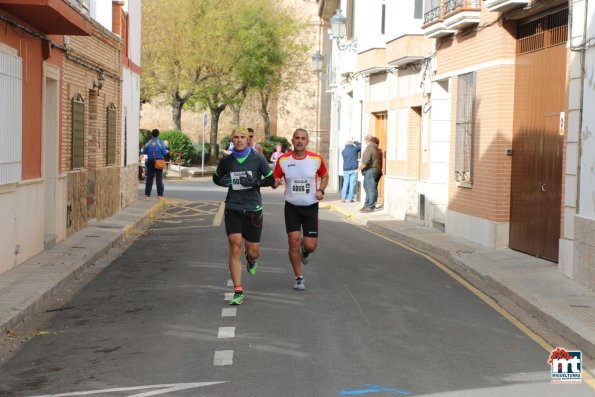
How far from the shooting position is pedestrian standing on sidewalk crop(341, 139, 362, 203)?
29.1m

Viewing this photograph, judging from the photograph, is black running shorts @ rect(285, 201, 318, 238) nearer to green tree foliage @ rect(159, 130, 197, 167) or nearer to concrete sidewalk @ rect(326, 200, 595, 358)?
concrete sidewalk @ rect(326, 200, 595, 358)

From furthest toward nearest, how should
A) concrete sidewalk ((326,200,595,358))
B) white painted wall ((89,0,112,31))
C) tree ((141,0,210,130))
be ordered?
tree ((141,0,210,130)) → white painted wall ((89,0,112,31)) → concrete sidewalk ((326,200,595,358))

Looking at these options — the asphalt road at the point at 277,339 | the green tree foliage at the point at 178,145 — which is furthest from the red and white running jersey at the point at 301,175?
the green tree foliage at the point at 178,145

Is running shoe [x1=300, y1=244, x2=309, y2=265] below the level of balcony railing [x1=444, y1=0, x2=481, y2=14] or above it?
below

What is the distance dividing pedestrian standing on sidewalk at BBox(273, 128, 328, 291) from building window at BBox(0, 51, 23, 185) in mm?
3638

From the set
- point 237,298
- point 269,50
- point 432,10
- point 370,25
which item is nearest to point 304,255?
point 237,298

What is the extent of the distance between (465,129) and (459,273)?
17.9 ft

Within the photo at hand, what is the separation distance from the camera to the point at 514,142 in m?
17.2

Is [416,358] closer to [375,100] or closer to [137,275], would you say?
[137,275]

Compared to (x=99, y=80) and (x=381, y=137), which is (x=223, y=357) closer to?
(x=99, y=80)

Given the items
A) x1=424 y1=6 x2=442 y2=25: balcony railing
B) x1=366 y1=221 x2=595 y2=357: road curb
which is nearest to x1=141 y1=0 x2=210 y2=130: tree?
Answer: x1=424 y1=6 x2=442 y2=25: balcony railing

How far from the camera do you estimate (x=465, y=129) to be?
770 inches

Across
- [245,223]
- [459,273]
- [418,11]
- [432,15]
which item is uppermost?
[418,11]

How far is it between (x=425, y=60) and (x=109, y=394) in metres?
17.1
